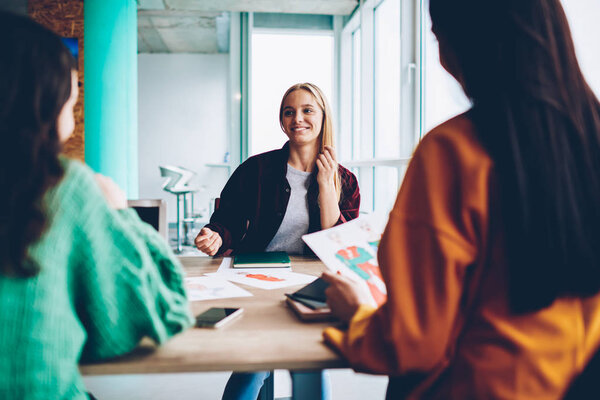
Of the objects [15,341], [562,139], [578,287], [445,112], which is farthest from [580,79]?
[445,112]

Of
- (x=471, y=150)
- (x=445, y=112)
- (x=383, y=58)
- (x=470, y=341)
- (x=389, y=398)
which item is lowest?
(x=389, y=398)

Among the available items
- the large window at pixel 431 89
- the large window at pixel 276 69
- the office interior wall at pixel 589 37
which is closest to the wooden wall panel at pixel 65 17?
the large window at pixel 276 69

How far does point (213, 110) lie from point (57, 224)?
7955 mm

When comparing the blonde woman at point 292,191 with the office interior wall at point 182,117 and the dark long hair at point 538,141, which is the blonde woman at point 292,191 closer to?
the dark long hair at point 538,141

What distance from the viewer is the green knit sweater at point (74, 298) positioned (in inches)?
22.4

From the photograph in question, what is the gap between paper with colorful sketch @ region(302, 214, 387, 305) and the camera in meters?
1.01

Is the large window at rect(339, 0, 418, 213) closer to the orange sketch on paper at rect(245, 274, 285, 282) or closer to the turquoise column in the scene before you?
the orange sketch on paper at rect(245, 274, 285, 282)

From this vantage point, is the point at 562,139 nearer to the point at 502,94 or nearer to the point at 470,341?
the point at 502,94

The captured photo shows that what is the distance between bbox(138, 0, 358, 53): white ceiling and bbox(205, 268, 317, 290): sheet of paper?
4312 mm

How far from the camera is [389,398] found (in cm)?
71

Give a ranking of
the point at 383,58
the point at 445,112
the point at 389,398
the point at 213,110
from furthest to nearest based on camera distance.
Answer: the point at 213,110
the point at 383,58
the point at 445,112
the point at 389,398

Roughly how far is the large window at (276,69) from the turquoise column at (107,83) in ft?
5.68

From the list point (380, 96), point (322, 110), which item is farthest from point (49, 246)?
point (380, 96)

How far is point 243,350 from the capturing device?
70cm
